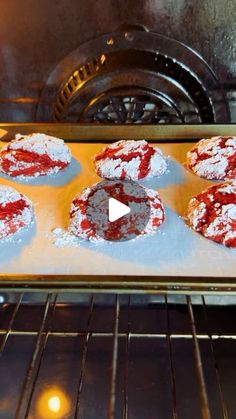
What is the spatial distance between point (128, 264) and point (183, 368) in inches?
14.5

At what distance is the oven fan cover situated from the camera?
1.88 meters

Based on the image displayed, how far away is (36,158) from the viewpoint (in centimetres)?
153

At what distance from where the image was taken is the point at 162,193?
1441 millimetres

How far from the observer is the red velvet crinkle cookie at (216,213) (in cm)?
122

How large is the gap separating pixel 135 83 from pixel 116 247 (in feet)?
3.01

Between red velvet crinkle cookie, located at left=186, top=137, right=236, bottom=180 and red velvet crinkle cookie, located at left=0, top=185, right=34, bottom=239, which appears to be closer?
red velvet crinkle cookie, located at left=0, top=185, right=34, bottom=239

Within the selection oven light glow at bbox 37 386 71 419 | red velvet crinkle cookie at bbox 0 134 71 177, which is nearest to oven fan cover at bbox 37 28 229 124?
red velvet crinkle cookie at bbox 0 134 71 177

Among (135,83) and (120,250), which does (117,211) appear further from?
(135,83)

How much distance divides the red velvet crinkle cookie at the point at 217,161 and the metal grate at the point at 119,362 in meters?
0.43

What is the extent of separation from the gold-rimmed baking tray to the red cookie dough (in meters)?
0.03

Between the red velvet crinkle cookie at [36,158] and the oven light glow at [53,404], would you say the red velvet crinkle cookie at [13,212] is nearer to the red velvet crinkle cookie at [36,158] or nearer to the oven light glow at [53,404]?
the red velvet crinkle cookie at [36,158]

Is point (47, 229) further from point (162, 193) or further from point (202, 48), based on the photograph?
point (202, 48)

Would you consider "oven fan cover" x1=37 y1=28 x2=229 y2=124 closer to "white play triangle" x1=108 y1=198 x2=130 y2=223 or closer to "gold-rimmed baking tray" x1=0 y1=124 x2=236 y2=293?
"gold-rimmed baking tray" x1=0 y1=124 x2=236 y2=293

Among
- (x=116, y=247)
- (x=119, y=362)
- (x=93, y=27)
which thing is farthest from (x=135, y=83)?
(x=119, y=362)
